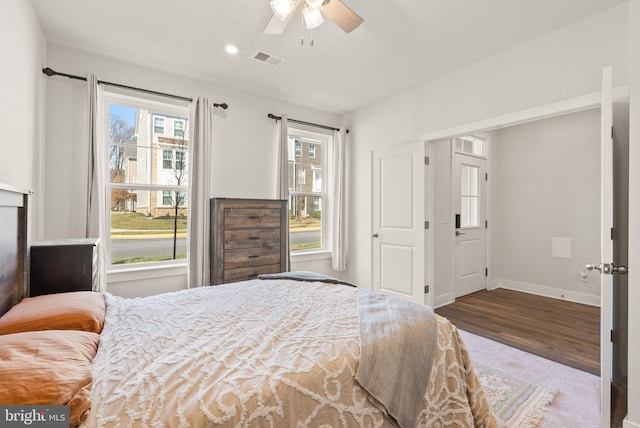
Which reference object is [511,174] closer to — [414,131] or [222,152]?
[414,131]

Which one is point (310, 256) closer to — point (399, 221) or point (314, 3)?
point (399, 221)

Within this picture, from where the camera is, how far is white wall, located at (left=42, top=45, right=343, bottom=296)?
279cm

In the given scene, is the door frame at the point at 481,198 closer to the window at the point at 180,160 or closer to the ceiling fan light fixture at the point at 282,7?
the ceiling fan light fixture at the point at 282,7

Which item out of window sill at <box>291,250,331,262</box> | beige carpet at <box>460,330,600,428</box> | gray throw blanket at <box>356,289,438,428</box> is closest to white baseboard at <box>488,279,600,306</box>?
beige carpet at <box>460,330,600,428</box>

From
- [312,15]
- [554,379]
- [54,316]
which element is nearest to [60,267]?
[54,316]

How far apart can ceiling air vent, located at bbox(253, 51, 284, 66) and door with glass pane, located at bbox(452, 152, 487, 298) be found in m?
2.73

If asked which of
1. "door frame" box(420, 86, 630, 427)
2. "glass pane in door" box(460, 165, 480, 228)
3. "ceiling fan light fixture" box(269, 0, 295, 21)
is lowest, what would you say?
"glass pane in door" box(460, 165, 480, 228)

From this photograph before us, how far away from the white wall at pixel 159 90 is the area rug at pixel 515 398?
8.62 ft

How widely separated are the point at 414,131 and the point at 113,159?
3326mm

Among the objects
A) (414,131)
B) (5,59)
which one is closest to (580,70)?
(414,131)

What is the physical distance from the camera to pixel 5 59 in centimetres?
178

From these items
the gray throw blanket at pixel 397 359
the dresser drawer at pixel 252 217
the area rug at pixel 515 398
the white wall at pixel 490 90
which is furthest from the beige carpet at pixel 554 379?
the dresser drawer at pixel 252 217

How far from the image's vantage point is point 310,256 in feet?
14.5

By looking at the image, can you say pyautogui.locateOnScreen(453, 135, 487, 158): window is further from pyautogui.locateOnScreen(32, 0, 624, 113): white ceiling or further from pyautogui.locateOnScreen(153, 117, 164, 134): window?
pyautogui.locateOnScreen(153, 117, 164, 134): window
